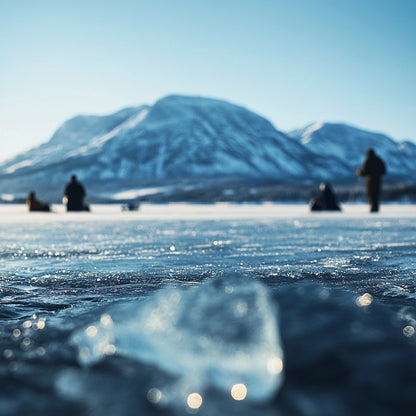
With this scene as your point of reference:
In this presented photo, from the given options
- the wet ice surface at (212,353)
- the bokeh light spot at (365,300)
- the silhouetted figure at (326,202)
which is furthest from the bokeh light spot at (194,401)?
the silhouetted figure at (326,202)

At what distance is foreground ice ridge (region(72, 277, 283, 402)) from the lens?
4.75 ft

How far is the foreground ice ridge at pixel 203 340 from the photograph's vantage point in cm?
145

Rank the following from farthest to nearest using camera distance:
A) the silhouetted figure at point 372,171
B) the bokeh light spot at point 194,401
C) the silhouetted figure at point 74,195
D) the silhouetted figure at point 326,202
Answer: the silhouetted figure at point 74,195 < the silhouetted figure at point 326,202 < the silhouetted figure at point 372,171 < the bokeh light spot at point 194,401

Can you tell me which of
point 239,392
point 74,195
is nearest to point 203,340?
point 239,392

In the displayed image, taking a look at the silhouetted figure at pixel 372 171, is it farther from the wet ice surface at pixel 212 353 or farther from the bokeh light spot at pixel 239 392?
the bokeh light spot at pixel 239 392

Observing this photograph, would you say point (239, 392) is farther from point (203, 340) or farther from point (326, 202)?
point (326, 202)

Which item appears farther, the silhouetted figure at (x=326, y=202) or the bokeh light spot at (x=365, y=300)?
the silhouetted figure at (x=326, y=202)

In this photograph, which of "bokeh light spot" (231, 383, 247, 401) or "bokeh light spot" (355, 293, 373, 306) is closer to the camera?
"bokeh light spot" (231, 383, 247, 401)

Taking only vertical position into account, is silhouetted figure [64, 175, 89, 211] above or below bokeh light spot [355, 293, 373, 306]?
above

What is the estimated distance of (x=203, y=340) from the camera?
62.7 inches

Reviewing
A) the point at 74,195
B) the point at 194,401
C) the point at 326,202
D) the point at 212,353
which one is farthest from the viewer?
the point at 74,195

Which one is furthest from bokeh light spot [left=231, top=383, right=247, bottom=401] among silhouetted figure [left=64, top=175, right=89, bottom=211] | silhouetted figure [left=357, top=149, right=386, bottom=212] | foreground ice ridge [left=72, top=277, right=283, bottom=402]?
silhouetted figure [left=64, top=175, right=89, bottom=211]

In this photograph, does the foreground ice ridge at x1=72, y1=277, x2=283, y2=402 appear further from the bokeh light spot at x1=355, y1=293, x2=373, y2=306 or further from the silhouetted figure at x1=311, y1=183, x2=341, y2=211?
the silhouetted figure at x1=311, y1=183, x2=341, y2=211

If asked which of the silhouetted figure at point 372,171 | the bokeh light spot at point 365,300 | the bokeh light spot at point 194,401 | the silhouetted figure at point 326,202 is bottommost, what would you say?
the bokeh light spot at point 194,401
